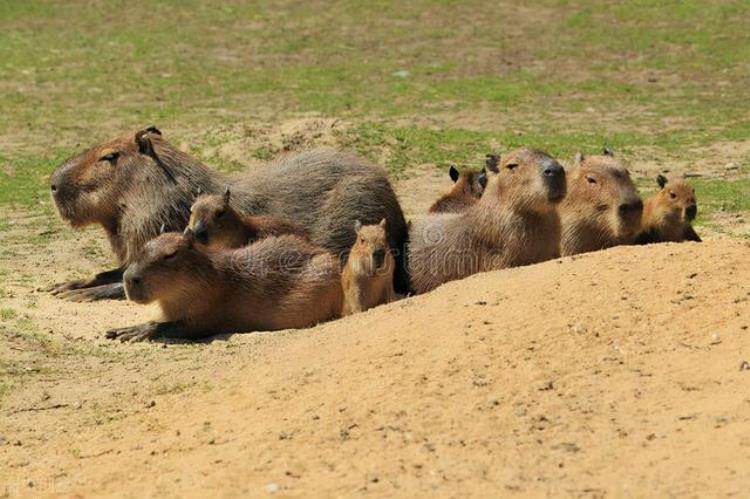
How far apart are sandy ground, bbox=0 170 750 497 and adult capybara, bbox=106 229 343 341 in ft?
2.12

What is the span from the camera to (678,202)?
9.02 meters

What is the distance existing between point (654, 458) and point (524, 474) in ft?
1.52

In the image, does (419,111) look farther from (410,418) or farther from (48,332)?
(410,418)

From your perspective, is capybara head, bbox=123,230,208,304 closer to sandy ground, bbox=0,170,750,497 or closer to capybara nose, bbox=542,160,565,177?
sandy ground, bbox=0,170,750,497

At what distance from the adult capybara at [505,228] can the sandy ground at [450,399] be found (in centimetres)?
107

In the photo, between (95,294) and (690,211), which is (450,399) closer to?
(690,211)

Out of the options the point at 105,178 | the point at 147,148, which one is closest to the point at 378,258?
the point at 147,148

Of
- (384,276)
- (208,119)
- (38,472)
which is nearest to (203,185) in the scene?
(384,276)

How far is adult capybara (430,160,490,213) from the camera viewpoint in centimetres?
956

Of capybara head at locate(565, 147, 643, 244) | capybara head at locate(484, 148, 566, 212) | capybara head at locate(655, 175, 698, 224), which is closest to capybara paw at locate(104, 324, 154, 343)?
capybara head at locate(484, 148, 566, 212)

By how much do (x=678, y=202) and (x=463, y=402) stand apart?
3937 mm

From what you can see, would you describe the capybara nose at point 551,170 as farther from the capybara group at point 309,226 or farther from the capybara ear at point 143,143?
the capybara ear at point 143,143

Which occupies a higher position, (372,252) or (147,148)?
(147,148)

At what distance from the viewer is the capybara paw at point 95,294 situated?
918cm
